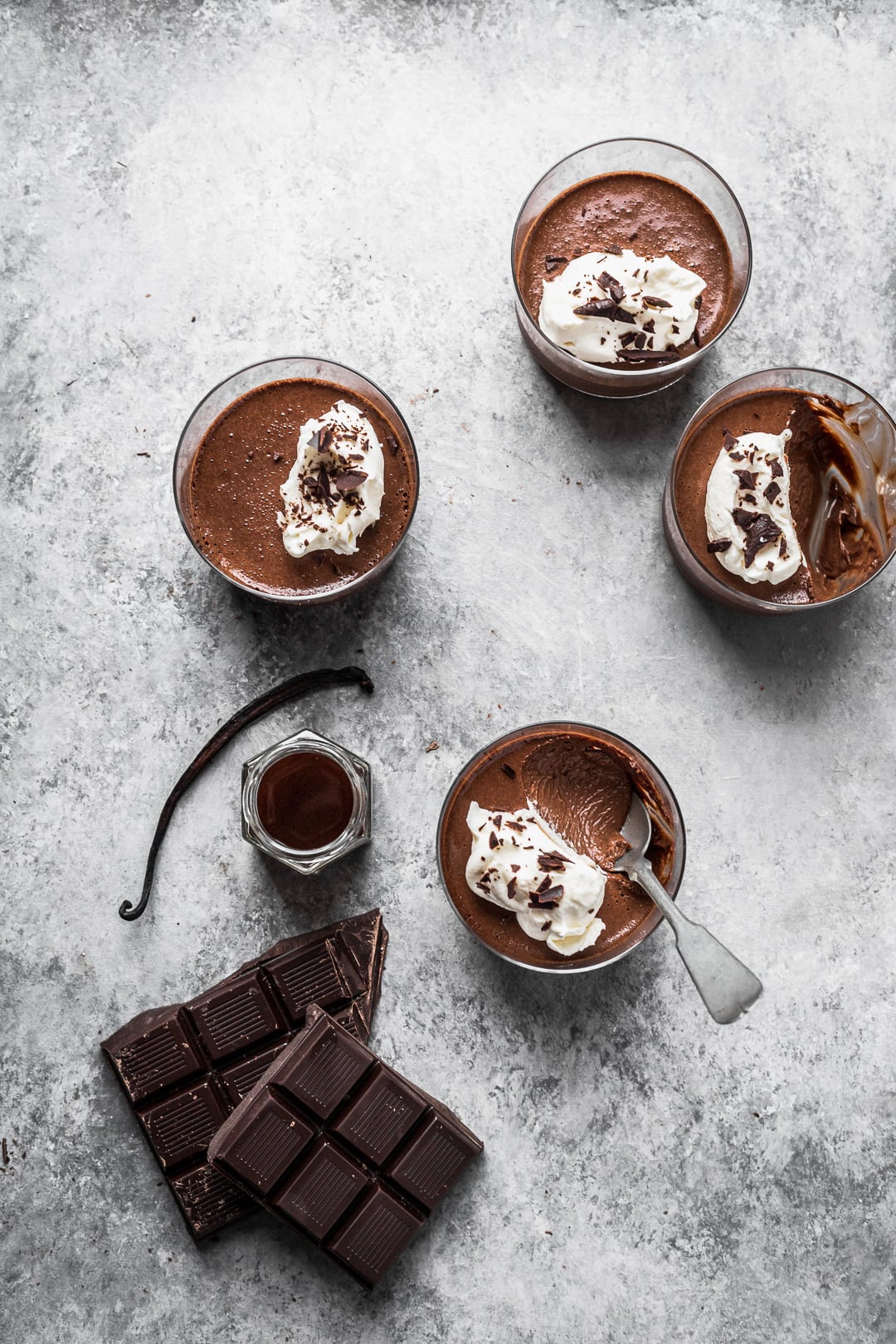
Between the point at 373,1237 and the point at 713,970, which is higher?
the point at 713,970

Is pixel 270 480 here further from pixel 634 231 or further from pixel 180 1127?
pixel 180 1127

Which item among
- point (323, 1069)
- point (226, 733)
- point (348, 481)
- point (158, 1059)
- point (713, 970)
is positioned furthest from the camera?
point (226, 733)

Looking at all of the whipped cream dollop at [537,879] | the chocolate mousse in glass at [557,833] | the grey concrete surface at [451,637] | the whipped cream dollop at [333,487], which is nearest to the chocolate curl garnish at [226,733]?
the grey concrete surface at [451,637]

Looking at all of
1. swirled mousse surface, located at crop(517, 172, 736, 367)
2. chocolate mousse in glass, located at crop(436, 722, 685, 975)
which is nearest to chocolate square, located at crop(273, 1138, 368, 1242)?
chocolate mousse in glass, located at crop(436, 722, 685, 975)

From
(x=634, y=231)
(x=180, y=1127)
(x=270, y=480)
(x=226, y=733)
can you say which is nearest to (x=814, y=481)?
(x=634, y=231)

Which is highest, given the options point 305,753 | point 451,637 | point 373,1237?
point 451,637

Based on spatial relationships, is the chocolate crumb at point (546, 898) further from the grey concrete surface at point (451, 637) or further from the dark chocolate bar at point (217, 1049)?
the dark chocolate bar at point (217, 1049)

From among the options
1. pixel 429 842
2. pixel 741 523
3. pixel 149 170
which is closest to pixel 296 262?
pixel 149 170
